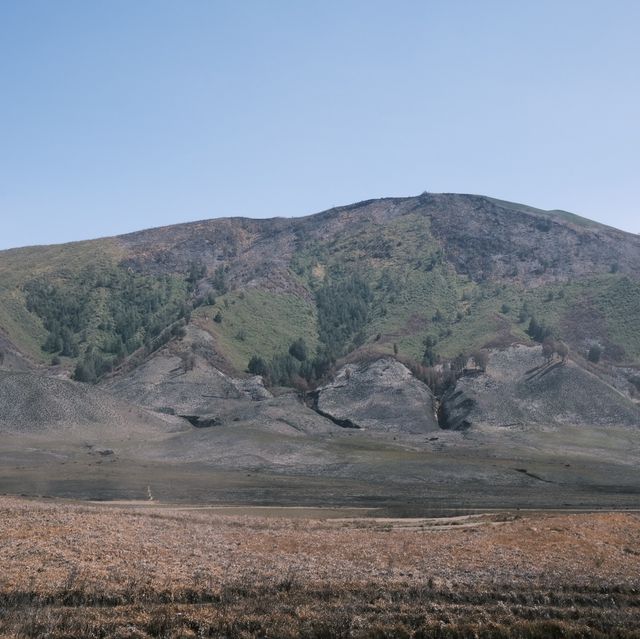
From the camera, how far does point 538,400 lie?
117750 mm

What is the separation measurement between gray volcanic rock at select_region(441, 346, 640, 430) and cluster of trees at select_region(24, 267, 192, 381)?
63.7m

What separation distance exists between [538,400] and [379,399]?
2591 centimetres

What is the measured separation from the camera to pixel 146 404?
12275 centimetres

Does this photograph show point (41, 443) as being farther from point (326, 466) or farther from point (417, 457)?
point (417, 457)

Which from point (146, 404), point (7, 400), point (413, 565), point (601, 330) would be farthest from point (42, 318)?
point (413, 565)

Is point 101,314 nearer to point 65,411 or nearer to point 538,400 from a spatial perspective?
point 65,411

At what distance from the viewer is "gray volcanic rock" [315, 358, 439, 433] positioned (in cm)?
11612

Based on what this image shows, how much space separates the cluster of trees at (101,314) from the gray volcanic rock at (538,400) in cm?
6372

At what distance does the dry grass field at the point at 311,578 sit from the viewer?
55.8 feet

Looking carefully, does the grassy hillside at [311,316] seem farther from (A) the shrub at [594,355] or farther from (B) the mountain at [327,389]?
(A) the shrub at [594,355]

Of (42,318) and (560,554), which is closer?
(560,554)

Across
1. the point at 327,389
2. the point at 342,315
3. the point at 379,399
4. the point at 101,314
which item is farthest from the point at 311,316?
the point at 379,399

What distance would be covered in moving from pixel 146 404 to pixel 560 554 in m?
102

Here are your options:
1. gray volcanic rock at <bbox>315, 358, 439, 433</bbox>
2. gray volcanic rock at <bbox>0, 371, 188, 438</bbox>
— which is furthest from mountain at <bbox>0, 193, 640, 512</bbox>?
gray volcanic rock at <bbox>315, 358, 439, 433</bbox>
